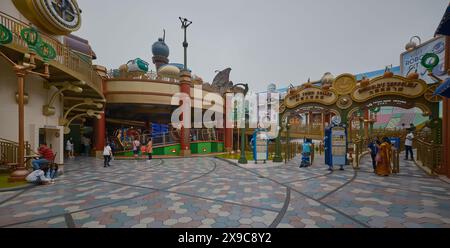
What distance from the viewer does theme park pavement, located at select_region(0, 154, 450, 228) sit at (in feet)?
13.7

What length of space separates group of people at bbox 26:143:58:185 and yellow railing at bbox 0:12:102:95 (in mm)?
3985

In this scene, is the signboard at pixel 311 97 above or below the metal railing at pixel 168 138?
above

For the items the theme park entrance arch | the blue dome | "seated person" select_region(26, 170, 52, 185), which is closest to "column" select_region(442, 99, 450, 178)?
the theme park entrance arch

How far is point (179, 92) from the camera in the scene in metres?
19.9

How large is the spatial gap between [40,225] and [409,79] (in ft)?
53.4

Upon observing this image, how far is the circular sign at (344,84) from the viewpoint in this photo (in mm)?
12547

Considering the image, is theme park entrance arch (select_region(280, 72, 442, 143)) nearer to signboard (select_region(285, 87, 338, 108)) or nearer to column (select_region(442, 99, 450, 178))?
signboard (select_region(285, 87, 338, 108))

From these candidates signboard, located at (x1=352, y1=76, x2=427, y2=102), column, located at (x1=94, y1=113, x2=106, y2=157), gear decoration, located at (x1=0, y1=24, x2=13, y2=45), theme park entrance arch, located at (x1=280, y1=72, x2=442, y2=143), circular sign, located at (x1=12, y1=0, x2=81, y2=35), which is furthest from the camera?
column, located at (x1=94, y1=113, x2=106, y2=157)

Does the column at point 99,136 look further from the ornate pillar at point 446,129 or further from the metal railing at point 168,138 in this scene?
the ornate pillar at point 446,129

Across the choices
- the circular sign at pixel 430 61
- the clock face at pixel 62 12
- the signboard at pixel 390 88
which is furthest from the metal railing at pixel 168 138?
the circular sign at pixel 430 61

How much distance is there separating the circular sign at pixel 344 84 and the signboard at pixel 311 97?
0.41m

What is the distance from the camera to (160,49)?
3272cm

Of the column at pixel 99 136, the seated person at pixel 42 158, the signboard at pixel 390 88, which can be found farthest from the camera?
the column at pixel 99 136

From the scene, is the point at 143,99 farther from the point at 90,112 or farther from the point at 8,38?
the point at 8,38
